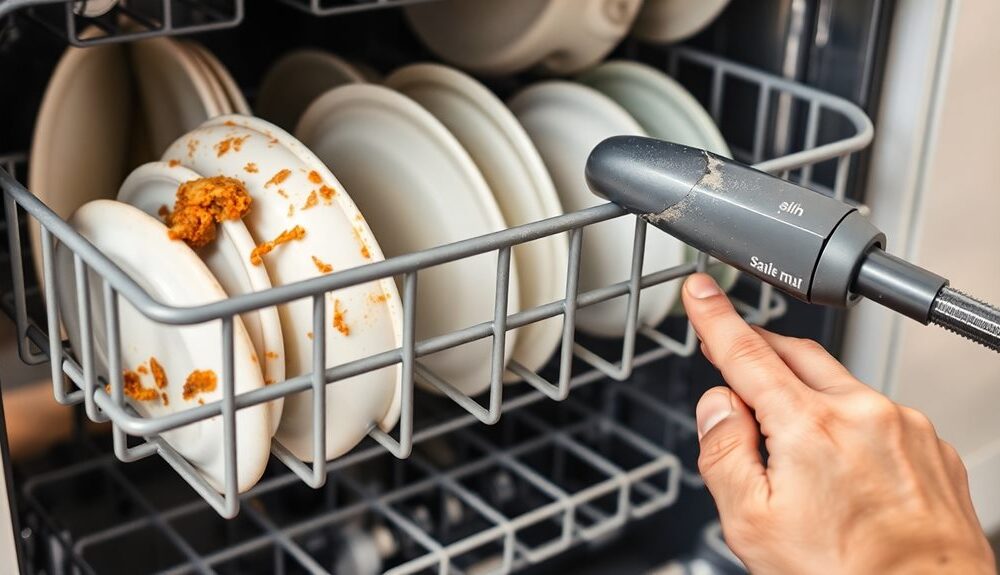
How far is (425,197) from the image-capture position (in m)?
0.84

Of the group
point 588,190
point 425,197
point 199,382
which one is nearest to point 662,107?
point 588,190

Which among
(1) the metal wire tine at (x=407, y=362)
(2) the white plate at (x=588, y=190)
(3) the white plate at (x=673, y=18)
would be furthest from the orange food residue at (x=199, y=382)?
(3) the white plate at (x=673, y=18)

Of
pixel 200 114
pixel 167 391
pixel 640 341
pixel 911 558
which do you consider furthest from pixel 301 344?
pixel 640 341

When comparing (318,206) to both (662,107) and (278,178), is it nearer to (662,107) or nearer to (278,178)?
(278,178)

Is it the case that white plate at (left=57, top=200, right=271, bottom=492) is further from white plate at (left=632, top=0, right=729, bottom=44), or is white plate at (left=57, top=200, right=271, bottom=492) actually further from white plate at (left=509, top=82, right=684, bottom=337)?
white plate at (left=632, top=0, right=729, bottom=44)

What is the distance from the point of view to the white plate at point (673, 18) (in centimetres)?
98

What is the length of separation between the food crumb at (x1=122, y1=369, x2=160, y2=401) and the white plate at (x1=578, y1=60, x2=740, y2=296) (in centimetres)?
39

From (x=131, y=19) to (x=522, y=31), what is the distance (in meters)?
0.28

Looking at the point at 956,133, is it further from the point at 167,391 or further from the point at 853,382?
the point at 167,391

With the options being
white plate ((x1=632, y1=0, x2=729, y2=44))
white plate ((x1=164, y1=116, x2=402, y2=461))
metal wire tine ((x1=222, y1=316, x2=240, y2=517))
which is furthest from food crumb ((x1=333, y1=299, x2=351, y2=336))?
white plate ((x1=632, y1=0, x2=729, y2=44))

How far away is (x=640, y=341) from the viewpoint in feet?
3.72

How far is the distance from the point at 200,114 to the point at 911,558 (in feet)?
1.79

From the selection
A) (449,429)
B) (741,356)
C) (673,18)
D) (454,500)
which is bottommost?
(454,500)

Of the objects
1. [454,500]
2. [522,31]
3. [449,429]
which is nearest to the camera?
[449,429]
